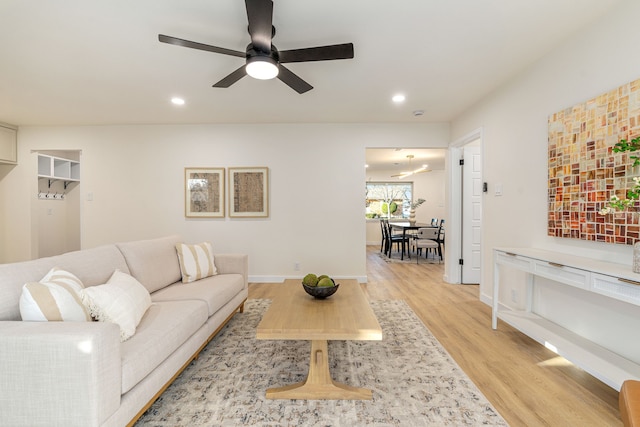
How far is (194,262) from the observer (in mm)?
2902

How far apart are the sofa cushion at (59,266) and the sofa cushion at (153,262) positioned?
0.27 ft

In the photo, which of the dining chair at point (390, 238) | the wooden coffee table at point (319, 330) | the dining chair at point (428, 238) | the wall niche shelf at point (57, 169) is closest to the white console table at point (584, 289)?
the wooden coffee table at point (319, 330)

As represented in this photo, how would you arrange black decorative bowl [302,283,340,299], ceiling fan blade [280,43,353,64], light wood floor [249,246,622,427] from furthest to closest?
black decorative bowl [302,283,340,299], ceiling fan blade [280,43,353,64], light wood floor [249,246,622,427]

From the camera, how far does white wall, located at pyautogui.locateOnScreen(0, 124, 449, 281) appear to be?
461 centimetres

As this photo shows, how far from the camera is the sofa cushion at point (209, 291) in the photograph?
232cm

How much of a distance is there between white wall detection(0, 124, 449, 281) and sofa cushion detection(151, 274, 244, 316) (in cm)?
172

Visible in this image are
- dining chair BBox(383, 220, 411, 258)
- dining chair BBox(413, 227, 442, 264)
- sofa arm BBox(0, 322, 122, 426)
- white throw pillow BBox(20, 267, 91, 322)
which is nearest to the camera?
sofa arm BBox(0, 322, 122, 426)

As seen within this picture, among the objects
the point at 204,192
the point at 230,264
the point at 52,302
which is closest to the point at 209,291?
the point at 230,264

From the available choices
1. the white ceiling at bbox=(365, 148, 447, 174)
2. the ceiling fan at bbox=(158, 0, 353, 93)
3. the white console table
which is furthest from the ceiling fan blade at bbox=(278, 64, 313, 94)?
the white ceiling at bbox=(365, 148, 447, 174)

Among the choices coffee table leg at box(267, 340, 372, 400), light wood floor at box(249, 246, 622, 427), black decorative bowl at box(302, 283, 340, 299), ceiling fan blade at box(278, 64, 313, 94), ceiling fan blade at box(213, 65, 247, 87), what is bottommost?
light wood floor at box(249, 246, 622, 427)

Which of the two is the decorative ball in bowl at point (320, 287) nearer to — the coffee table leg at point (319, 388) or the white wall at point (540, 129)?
the coffee table leg at point (319, 388)

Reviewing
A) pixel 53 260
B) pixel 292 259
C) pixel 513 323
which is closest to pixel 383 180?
pixel 292 259

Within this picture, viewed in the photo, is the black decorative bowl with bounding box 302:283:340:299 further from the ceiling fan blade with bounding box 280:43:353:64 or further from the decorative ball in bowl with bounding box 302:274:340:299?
the ceiling fan blade with bounding box 280:43:353:64

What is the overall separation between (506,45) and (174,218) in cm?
474
